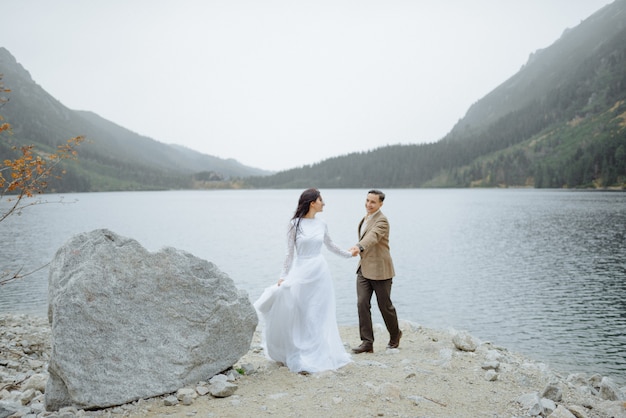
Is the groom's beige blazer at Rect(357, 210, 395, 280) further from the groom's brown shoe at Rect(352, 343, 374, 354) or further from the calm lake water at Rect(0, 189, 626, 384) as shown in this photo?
the calm lake water at Rect(0, 189, 626, 384)

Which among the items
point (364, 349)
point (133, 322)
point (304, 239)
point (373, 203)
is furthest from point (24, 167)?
point (364, 349)

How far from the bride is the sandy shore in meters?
0.35

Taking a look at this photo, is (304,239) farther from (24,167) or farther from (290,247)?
(24,167)

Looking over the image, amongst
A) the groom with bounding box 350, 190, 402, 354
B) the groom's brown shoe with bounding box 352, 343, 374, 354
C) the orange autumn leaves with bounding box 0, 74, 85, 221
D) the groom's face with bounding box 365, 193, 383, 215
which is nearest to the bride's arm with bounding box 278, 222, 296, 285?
the groom with bounding box 350, 190, 402, 354

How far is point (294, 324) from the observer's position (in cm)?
812

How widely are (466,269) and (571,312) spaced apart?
35.7ft

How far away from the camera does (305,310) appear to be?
814 cm

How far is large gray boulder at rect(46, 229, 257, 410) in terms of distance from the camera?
6422 millimetres

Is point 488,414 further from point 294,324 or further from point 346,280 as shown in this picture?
point 346,280

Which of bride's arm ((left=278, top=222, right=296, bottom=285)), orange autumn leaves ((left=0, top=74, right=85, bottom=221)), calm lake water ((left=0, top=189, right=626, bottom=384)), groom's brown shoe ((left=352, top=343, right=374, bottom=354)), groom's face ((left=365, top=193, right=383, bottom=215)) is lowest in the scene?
calm lake water ((left=0, top=189, right=626, bottom=384))

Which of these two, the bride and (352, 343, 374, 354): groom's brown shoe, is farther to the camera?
(352, 343, 374, 354): groom's brown shoe

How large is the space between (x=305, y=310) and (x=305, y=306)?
0.23 feet

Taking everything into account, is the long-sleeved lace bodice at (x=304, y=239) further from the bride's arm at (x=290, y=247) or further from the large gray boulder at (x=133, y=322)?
the large gray boulder at (x=133, y=322)

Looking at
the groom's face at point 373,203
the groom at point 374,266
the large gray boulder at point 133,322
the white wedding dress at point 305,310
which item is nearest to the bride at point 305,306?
the white wedding dress at point 305,310
